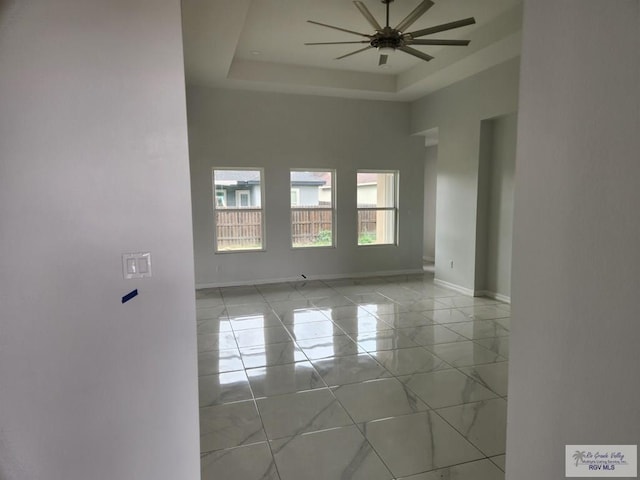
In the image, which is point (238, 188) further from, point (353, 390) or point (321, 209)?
point (353, 390)

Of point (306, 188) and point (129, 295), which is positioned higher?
point (306, 188)

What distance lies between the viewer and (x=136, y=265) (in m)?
1.55

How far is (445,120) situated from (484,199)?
1523 mm

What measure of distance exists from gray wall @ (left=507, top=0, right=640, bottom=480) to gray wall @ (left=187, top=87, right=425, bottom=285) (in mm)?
5547

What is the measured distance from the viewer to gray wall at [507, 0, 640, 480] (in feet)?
3.00

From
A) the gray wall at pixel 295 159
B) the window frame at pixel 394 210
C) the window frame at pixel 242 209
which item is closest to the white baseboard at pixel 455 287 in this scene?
the gray wall at pixel 295 159

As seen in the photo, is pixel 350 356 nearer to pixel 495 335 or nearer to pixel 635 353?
pixel 495 335

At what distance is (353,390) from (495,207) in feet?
12.6

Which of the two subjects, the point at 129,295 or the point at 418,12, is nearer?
the point at 129,295

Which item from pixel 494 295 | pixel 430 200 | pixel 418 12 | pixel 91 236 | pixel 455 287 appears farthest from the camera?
pixel 430 200

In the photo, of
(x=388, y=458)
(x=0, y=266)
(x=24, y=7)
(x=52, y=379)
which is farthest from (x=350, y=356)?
(x=24, y=7)

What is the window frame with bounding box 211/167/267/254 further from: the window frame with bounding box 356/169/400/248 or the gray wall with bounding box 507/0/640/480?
the gray wall with bounding box 507/0/640/480

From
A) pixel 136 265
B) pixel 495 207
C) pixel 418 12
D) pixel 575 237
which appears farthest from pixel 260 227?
pixel 575 237

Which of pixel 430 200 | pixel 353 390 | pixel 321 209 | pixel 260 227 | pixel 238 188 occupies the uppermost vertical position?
pixel 238 188
